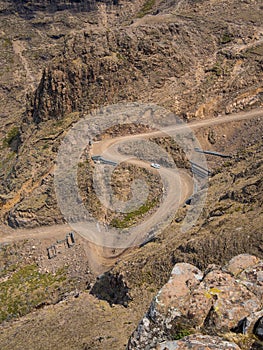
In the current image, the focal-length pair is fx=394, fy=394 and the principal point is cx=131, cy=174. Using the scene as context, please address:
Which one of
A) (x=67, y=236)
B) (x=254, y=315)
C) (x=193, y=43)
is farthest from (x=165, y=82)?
(x=254, y=315)

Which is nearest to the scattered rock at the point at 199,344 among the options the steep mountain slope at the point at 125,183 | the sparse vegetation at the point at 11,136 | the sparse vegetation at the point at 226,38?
the steep mountain slope at the point at 125,183

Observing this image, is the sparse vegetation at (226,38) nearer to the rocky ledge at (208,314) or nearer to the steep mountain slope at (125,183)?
the steep mountain slope at (125,183)

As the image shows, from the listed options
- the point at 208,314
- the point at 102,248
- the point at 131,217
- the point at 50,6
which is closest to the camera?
the point at 208,314

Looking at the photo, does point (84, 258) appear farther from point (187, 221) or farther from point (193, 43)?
point (193, 43)

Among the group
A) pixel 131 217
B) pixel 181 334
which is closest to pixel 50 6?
pixel 131 217

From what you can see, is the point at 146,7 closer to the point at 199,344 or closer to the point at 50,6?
the point at 50,6

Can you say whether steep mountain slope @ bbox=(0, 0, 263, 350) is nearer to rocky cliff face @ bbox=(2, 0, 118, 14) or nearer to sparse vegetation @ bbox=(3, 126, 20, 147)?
sparse vegetation @ bbox=(3, 126, 20, 147)
